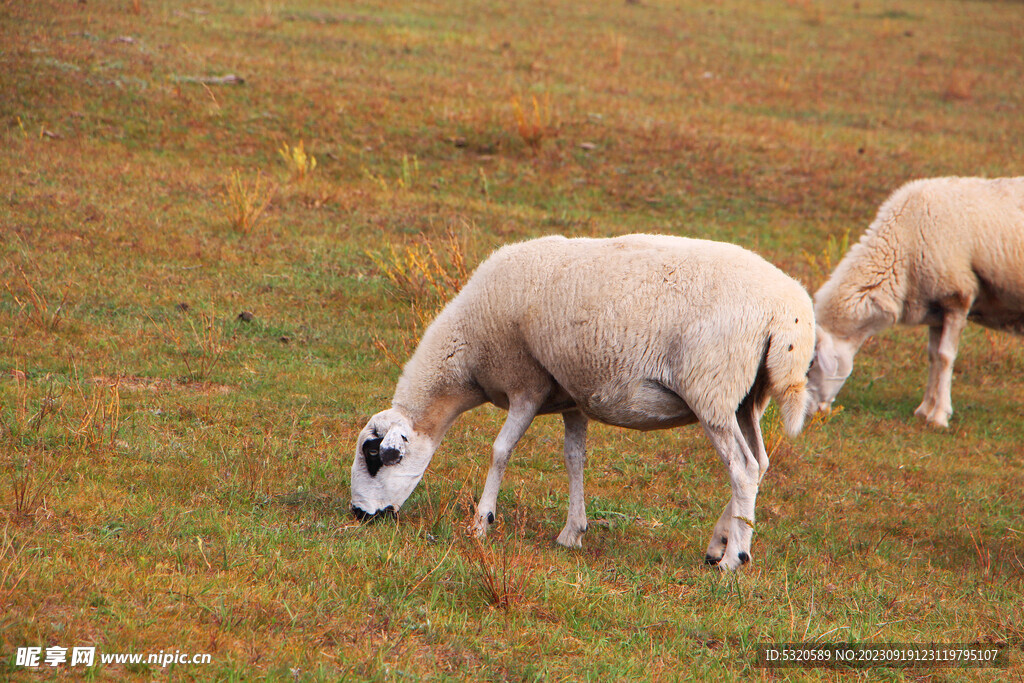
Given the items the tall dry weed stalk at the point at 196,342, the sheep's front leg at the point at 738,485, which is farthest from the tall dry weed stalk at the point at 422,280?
the sheep's front leg at the point at 738,485

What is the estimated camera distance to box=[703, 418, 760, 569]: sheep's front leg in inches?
191

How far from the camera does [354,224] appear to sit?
36.6 feet

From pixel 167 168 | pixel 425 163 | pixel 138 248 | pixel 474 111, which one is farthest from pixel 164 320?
pixel 474 111

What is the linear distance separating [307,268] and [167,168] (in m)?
3.30

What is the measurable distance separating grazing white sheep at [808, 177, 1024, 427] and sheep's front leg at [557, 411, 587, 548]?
3.36m

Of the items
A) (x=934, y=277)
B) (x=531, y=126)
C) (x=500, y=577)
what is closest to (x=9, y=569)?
(x=500, y=577)

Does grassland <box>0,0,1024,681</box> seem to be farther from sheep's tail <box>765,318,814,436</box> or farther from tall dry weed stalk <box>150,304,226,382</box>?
sheep's tail <box>765,318,814,436</box>

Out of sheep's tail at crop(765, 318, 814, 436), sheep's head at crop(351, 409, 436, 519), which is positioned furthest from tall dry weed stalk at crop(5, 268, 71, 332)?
sheep's tail at crop(765, 318, 814, 436)

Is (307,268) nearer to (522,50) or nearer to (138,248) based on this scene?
(138,248)

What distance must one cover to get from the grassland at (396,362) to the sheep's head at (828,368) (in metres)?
0.39

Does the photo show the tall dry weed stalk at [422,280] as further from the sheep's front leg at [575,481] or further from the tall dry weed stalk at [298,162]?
the sheep's front leg at [575,481]

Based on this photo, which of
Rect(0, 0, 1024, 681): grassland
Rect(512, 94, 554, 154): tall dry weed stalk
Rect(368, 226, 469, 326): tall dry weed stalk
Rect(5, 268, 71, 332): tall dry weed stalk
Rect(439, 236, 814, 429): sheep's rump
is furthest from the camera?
Rect(512, 94, 554, 154): tall dry weed stalk

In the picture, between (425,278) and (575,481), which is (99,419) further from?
(425,278)

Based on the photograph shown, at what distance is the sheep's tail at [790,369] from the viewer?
15.7 feet
